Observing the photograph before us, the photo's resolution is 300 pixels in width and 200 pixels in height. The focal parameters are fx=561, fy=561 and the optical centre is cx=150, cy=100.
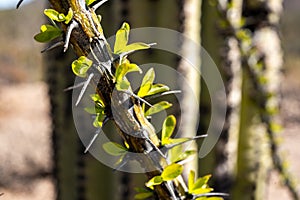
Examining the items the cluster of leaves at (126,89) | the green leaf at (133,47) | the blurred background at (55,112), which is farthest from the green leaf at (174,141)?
the blurred background at (55,112)

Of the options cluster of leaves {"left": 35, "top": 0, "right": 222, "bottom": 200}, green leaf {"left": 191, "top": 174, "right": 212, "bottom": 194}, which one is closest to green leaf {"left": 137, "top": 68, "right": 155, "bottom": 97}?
cluster of leaves {"left": 35, "top": 0, "right": 222, "bottom": 200}

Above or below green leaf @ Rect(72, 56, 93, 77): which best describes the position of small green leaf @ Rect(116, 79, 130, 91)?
below

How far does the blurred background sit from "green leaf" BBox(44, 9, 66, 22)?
29 centimetres

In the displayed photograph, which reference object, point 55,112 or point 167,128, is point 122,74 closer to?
point 167,128

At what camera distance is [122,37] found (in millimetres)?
436

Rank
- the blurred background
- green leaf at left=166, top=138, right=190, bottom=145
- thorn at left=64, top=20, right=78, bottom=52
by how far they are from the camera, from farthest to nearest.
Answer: the blurred background < green leaf at left=166, top=138, right=190, bottom=145 < thorn at left=64, top=20, right=78, bottom=52

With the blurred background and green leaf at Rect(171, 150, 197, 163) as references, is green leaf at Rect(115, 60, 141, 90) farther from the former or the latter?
the blurred background

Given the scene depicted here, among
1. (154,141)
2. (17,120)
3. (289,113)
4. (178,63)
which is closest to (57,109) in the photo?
(178,63)

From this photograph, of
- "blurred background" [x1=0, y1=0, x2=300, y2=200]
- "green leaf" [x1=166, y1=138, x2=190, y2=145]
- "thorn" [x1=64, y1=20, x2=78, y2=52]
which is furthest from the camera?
"blurred background" [x1=0, y1=0, x2=300, y2=200]

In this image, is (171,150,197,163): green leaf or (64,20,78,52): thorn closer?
(64,20,78,52): thorn

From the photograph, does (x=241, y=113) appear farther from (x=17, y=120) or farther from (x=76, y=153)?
(x=17, y=120)

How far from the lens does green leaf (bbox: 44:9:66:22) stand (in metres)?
0.42

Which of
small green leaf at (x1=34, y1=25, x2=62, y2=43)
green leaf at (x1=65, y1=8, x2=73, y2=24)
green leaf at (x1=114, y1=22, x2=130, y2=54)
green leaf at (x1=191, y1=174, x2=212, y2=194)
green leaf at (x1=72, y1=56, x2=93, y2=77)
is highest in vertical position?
green leaf at (x1=65, y1=8, x2=73, y2=24)

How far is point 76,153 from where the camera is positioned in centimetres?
140
